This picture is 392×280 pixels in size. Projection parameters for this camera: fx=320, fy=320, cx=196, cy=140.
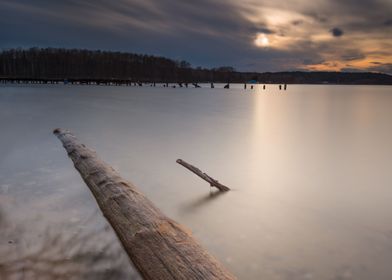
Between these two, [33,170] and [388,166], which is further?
[388,166]

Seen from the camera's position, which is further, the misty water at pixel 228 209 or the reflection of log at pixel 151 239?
the misty water at pixel 228 209

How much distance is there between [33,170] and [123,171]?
6.70ft

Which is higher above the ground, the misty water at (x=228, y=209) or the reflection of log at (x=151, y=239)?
the reflection of log at (x=151, y=239)

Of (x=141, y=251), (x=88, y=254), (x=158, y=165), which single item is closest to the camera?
(x=141, y=251)

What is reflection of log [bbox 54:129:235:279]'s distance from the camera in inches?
105

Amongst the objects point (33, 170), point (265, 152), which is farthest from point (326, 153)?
point (33, 170)

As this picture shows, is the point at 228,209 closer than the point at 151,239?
No

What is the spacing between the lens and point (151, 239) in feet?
10.6

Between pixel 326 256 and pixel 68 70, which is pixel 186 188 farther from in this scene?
pixel 68 70

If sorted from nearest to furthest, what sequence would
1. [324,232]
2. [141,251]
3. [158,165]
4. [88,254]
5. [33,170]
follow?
[141,251]
[88,254]
[324,232]
[33,170]
[158,165]

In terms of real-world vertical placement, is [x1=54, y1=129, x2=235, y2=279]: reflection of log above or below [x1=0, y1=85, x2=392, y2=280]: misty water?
above

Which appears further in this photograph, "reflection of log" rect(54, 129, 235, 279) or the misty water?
the misty water

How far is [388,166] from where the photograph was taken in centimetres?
900

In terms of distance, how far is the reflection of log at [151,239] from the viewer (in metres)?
2.68
